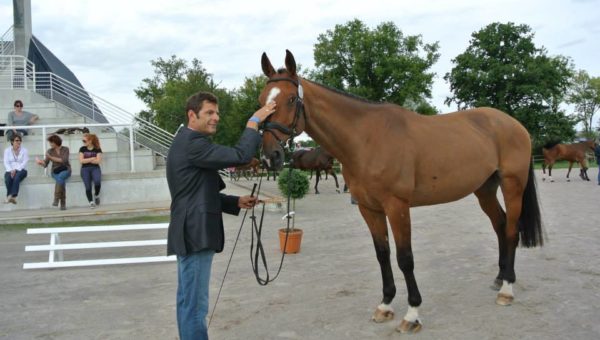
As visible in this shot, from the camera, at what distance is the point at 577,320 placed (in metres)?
3.67

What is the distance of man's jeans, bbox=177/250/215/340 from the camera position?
8.74 feet

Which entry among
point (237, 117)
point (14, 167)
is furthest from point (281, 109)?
point (237, 117)

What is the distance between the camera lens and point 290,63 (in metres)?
3.27

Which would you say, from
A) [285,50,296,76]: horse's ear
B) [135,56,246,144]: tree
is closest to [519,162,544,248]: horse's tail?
[285,50,296,76]: horse's ear

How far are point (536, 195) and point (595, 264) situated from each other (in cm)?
133

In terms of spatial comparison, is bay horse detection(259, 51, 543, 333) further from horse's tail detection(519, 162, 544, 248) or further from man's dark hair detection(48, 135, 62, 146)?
man's dark hair detection(48, 135, 62, 146)

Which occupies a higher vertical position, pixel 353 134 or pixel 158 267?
pixel 353 134

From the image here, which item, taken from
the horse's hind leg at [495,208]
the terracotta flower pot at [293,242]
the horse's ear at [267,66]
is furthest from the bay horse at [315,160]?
the horse's ear at [267,66]

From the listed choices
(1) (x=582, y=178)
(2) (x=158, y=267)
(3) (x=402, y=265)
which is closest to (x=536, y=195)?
(3) (x=402, y=265)

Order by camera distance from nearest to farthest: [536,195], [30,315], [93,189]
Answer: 1. [30,315]
2. [536,195]
3. [93,189]

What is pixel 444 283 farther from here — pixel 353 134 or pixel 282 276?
pixel 353 134

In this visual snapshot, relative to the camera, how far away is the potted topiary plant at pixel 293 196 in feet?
20.2

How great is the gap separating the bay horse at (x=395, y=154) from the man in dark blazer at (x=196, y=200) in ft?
1.53

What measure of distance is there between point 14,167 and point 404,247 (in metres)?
9.75
